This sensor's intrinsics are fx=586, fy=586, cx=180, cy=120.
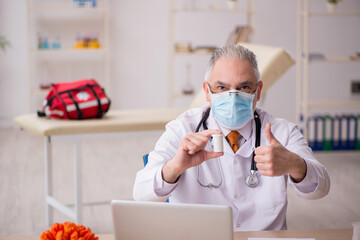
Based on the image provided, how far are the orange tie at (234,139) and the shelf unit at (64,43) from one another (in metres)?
4.21

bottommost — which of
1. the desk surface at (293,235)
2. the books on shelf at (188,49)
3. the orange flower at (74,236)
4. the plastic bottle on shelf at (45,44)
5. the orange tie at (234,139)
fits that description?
the desk surface at (293,235)

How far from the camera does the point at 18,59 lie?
239 inches

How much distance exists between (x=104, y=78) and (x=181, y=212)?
17.0 feet

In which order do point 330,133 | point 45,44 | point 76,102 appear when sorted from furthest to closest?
point 45,44 < point 330,133 < point 76,102

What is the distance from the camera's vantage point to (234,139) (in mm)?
1763

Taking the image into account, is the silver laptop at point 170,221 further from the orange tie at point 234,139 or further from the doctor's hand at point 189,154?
the orange tie at point 234,139

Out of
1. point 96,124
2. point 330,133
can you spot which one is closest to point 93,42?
point 330,133

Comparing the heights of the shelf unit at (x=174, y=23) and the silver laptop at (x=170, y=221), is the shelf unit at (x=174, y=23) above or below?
above

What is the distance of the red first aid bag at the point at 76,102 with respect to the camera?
2969 mm

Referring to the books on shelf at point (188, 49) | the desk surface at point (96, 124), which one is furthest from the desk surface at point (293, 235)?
the books on shelf at point (188, 49)

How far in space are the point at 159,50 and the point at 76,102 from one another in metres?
3.27

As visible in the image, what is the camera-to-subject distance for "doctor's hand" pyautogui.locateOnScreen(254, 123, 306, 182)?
139 centimetres

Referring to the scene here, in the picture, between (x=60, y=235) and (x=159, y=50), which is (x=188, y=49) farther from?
(x=60, y=235)

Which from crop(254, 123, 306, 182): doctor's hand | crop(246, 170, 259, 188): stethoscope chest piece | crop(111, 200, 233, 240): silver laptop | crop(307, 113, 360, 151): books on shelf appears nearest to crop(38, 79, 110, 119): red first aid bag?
crop(246, 170, 259, 188): stethoscope chest piece
